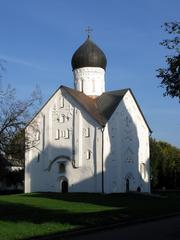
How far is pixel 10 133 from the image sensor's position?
111 ft

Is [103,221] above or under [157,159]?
under

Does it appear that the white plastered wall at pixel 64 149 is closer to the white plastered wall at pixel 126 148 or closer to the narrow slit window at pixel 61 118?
the narrow slit window at pixel 61 118

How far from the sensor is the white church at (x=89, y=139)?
2169 inches

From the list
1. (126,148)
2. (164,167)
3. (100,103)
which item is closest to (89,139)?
(126,148)

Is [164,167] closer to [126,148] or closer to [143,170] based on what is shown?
[143,170]

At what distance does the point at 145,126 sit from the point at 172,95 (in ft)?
144

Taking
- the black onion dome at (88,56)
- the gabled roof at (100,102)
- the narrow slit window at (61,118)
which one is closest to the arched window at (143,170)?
the gabled roof at (100,102)

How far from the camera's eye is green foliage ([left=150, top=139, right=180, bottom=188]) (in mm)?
79562

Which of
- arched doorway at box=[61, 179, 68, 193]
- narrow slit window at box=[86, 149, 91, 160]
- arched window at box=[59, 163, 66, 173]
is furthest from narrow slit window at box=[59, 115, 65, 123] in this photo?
arched doorway at box=[61, 179, 68, 193]

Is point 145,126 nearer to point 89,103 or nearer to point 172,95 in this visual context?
point 89,103

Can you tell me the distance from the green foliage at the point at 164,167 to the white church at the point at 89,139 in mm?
17134

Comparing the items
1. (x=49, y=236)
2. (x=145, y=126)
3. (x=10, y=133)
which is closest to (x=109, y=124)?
(x=145, y=126)

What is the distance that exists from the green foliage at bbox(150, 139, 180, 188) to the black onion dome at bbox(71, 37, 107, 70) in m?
24.2

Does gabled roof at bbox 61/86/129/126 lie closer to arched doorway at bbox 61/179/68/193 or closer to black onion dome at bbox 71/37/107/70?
black onion dome at bbox 71/37/107/70
